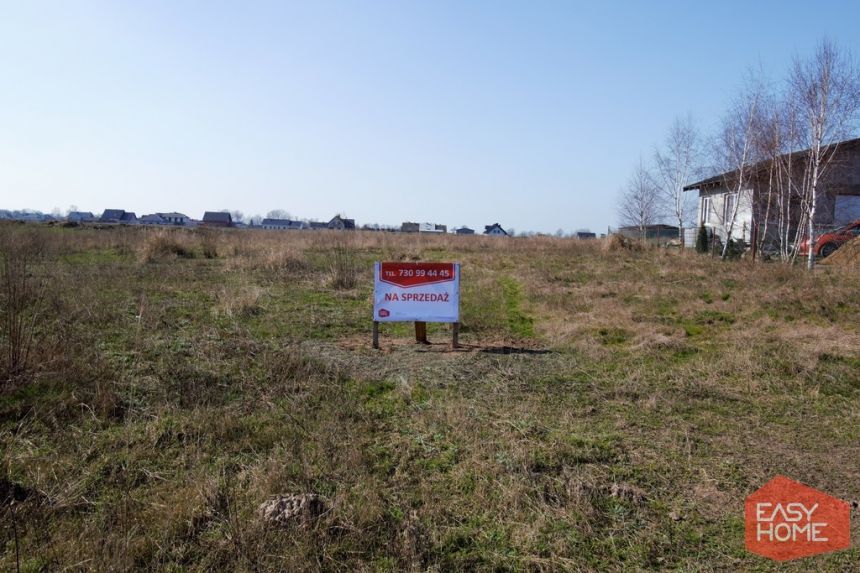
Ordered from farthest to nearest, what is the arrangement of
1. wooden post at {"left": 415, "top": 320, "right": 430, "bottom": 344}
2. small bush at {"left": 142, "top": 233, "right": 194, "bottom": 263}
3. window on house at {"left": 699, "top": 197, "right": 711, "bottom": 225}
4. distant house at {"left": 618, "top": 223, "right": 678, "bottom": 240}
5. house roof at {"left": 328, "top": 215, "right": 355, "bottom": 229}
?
house roof at {"left": 328, "top": 215, "right": 355, "bottom": 229}
distant house at {"left": 618, "top": 223, "right": 678, "bottom": 240}
window on house at {"left": 699, "top": 197, "right": 711, "bottom": 225}
small bush at {"left": 142, "top": 233, "right": 194, "bottom": 263}
wooden post at {"left": 415, "top": 320, "right": 430, "bottom": 344}

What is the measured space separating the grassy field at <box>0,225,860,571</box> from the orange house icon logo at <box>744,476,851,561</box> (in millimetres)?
86

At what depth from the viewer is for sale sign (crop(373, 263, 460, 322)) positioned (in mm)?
8578

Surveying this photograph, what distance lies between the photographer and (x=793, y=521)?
3.68 m

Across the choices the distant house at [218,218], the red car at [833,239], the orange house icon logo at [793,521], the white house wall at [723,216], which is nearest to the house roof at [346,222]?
the distant house at [218,218]

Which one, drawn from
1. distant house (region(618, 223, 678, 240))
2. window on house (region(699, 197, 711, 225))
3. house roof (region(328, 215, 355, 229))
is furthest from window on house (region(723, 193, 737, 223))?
house roof (region(328, 215, 355, 229))

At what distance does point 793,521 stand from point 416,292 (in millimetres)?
5683

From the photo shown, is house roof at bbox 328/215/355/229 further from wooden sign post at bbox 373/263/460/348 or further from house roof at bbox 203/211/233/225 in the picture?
wooden sign post at bbox 373/263/460/348

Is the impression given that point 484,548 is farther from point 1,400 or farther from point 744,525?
point 1,400

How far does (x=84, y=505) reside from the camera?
3854 mm

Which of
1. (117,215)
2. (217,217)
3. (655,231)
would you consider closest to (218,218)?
(217,217)

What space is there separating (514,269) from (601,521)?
16.8m

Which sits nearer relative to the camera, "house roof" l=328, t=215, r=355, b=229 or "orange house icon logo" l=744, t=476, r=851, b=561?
"orange house icon logo" l=744, t=476, r=851, b=561

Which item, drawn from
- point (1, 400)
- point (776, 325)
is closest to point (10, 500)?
point (1, 400)

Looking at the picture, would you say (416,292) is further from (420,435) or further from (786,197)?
(786,197)
